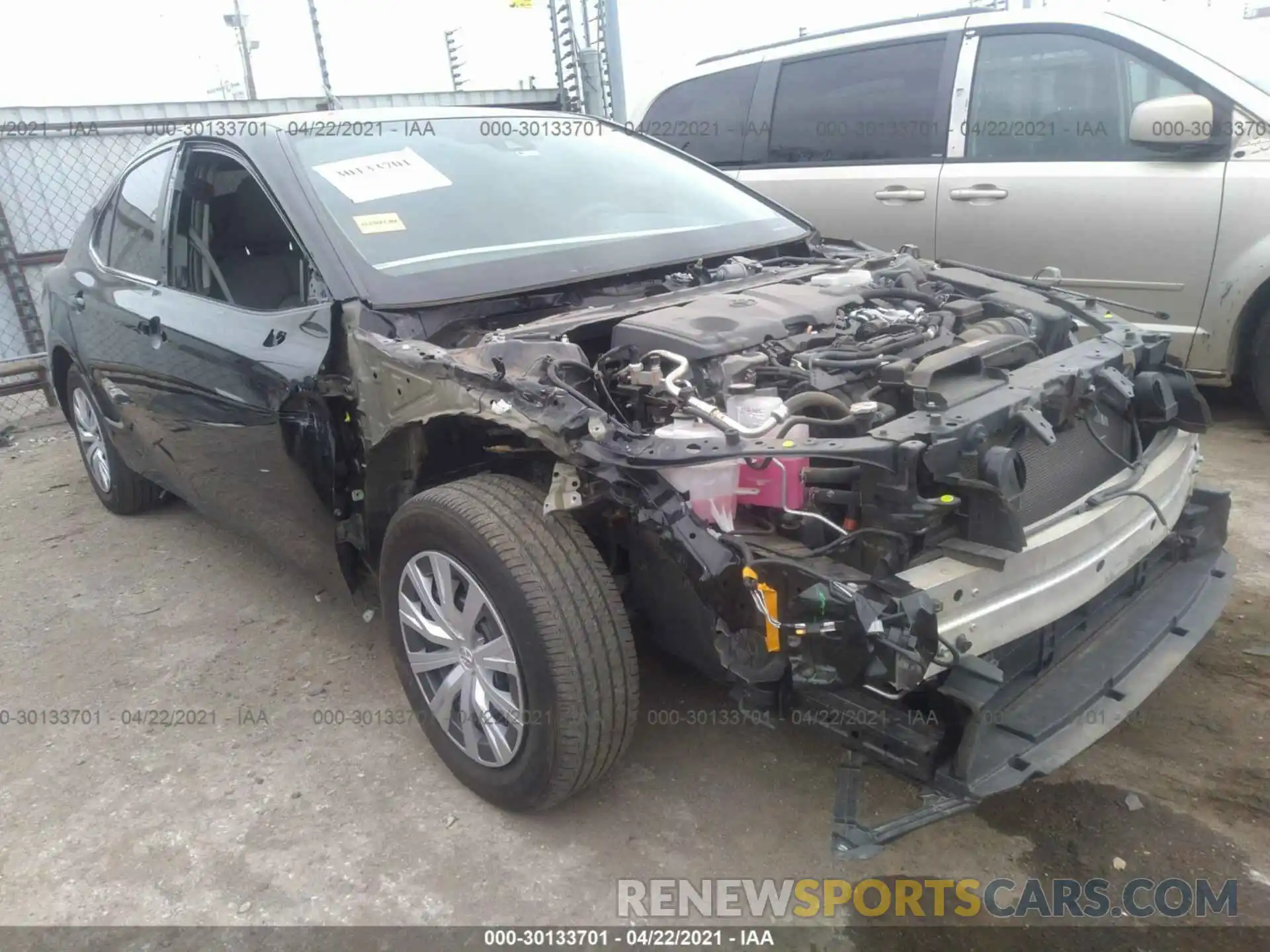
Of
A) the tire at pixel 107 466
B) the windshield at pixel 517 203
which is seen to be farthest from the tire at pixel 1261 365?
the tire at pixel 107 466

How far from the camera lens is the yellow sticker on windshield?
2.83 meters

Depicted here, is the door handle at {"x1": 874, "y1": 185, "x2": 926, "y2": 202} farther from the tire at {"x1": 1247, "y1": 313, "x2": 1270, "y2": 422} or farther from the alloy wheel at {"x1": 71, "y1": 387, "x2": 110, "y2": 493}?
the alloy wheel at {"x1": 71, "y1": 387, "x2": 110, "y2": 493}

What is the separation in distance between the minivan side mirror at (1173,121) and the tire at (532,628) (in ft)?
11.0

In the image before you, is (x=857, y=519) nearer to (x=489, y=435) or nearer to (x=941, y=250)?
(x=489, y=435)

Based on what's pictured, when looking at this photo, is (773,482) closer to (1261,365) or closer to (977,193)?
(977,193)

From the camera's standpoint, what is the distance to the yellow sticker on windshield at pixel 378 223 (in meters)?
2.83

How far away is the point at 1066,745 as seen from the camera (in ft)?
6.67

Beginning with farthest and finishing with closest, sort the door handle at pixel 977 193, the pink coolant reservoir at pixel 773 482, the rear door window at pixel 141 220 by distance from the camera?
the door handle at pixel 977 193 < the rear door window at pixel 141 220 < the pink coolant reservoir at pixel 773 482

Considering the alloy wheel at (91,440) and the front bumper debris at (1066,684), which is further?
the alloy wheel at (91,440)

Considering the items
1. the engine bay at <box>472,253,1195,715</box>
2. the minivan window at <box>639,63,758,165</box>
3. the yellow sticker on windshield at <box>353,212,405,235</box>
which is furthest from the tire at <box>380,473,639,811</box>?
the minivan window at <box>639,63,758,165</box>

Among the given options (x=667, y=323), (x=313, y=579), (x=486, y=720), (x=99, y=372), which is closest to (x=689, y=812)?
(x=486, y=720)

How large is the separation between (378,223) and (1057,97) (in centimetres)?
340

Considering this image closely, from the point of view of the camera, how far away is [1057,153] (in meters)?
4.55

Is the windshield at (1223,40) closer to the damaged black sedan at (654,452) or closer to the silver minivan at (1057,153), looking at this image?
the silver minivan at (1057,153)
